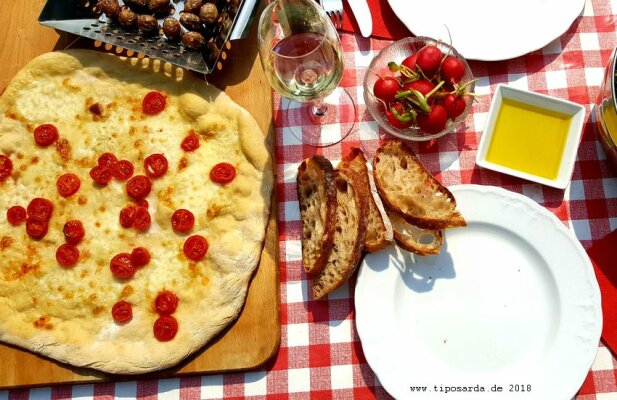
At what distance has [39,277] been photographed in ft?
10.6

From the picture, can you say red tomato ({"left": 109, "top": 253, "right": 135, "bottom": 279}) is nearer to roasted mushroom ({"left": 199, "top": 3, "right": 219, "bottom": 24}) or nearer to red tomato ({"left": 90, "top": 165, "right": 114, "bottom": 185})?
red tomato ({"left": 90, "top": 165, "right": 114, "bottom": 185})

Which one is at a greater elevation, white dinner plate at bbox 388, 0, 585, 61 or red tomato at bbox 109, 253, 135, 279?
white dinner plate at bbox 388, 0, 585, 61

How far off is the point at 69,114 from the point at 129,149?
0.42 metres

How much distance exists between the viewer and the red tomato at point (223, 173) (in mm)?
3205

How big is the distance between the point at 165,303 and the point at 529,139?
220cm

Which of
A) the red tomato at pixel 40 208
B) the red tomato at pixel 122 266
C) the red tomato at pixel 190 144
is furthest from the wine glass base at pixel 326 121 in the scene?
the red tomato at pixel 40 208

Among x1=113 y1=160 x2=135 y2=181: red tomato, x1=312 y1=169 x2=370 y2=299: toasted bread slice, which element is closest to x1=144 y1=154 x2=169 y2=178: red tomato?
x1=113 y1=160 x2=135 y2=181: red tomato

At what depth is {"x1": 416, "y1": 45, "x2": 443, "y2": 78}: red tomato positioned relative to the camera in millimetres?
3100

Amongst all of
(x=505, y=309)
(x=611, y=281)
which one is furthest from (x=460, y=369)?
(x=611, y=281)

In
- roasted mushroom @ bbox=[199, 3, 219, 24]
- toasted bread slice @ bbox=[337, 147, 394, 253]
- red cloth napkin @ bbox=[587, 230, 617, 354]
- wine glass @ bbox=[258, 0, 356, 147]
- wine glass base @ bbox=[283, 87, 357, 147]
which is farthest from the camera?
wine glass base @ bbox=[283, 87, 357, 147]

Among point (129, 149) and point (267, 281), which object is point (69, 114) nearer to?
point (129, 149)

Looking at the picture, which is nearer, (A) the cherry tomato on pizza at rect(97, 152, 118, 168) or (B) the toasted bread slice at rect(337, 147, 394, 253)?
(B) the toasted bread slice at rect(337, 147, 394, 253)

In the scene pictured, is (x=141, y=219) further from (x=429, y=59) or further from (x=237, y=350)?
(x=429, y=59)

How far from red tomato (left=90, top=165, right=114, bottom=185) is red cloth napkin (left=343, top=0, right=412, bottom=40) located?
5.30 ft
